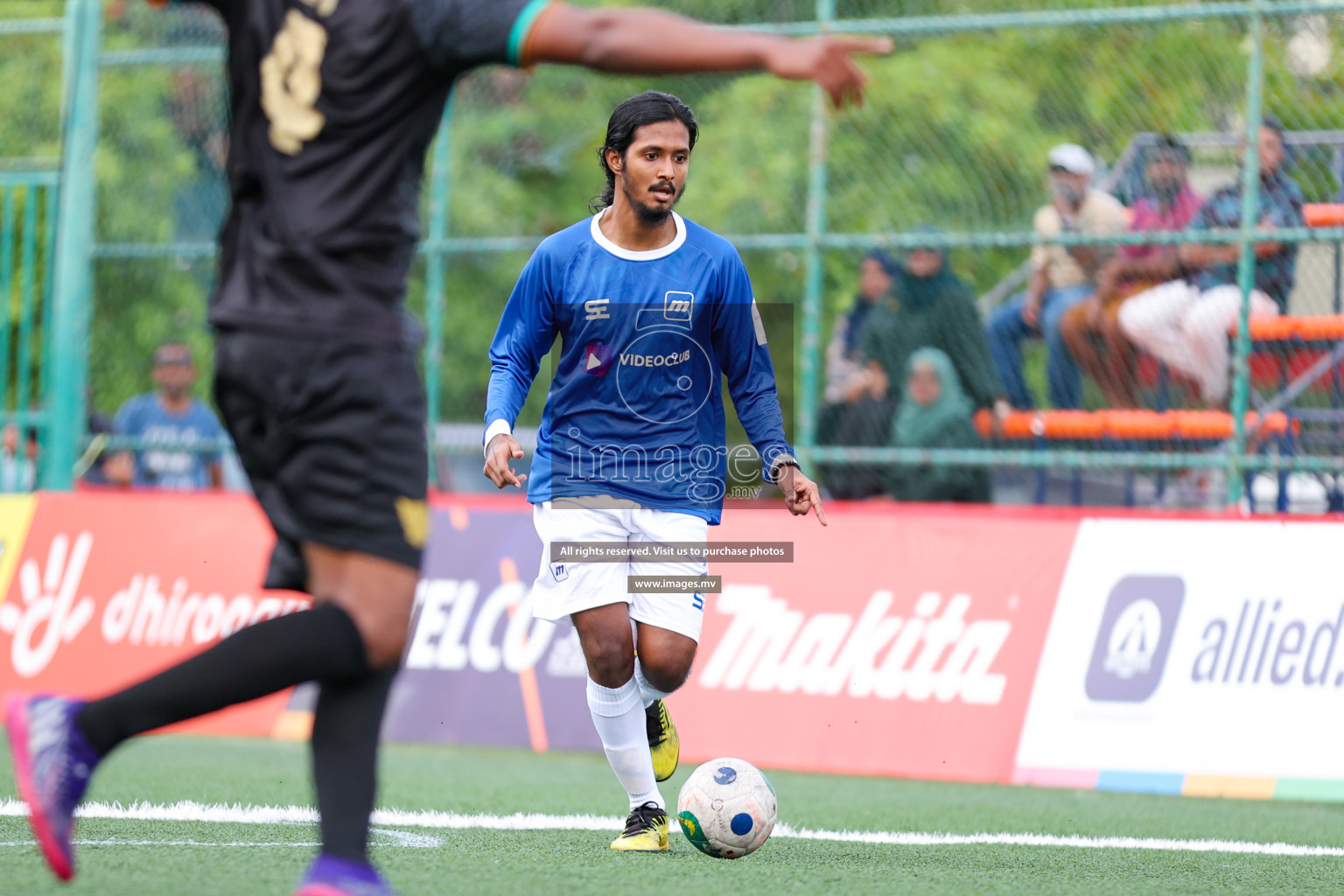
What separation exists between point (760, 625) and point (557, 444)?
3032 mm

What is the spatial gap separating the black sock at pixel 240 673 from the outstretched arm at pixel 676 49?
1197 mm

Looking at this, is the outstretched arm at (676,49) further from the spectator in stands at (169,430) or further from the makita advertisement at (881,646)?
the spectator in stands at (169,430)

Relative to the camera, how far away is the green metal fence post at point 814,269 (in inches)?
352

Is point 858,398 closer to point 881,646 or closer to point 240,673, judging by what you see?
point 881,646

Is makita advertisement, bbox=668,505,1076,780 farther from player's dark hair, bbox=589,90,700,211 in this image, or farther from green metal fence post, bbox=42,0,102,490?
green metal fence post, bbox=42,0,102,490

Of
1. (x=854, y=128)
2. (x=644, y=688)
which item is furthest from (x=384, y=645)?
(x=854, y=128)

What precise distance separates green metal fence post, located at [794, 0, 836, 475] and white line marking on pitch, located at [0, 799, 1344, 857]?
11.6 feet

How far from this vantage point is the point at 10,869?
161 inches

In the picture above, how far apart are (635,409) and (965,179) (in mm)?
4464

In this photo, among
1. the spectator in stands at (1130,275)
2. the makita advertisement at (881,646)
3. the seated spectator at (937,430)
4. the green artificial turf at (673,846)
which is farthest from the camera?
the seated spectator at (937,430)

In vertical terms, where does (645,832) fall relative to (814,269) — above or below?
below

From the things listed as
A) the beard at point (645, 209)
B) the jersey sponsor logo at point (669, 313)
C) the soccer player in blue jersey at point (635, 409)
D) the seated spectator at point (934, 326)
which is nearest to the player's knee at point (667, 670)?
the soccer player in blue jersey at point (635, 409)

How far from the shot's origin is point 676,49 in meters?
3.06

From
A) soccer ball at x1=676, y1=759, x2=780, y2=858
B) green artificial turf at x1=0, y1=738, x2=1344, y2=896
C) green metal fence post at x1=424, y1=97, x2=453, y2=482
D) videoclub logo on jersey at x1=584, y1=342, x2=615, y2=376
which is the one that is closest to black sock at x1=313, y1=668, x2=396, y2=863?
green artificial turf at x1=0, y1=738, x2=1344, y2=896
